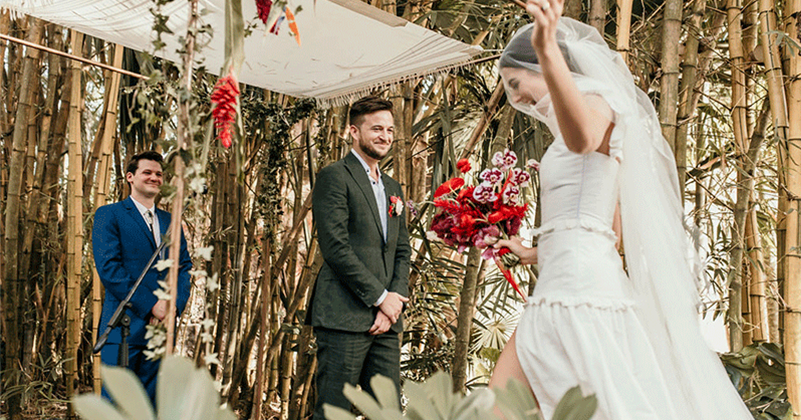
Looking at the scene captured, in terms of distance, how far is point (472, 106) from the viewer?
3.76 m

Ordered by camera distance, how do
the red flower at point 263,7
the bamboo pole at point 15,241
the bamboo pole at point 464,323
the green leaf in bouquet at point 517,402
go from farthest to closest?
the bamboo pole at point 15,241 → the bamboo pole at point 464,323 → the red flower at point 263,7 → the green leaf in bouquet at point 517,402

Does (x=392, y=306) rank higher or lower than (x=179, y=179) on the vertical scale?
lower

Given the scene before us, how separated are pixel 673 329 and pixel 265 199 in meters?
2.12

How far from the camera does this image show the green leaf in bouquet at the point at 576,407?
48 centimetres

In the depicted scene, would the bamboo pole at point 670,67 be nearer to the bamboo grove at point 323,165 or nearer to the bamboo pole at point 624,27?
the bamboo grove at point 323,165

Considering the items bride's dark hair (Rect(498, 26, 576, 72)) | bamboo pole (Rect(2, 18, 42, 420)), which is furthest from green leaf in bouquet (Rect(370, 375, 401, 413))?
bamboo pole (Rect(2, 18, 42, 420))

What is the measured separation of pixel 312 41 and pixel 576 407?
2.27 m

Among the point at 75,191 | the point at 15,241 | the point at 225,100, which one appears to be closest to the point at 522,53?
the point at 225,100

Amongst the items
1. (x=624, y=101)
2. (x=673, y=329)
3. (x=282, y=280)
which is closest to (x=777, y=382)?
(x=673, y=329)

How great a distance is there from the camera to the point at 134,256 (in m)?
2.65

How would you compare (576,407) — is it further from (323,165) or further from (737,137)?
(323,165)

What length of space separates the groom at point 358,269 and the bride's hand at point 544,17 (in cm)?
114

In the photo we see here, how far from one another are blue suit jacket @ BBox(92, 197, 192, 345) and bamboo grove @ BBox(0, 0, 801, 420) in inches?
8.8

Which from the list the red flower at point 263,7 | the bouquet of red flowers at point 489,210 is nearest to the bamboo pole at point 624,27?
the bouquet of red flowers at point 489,210
